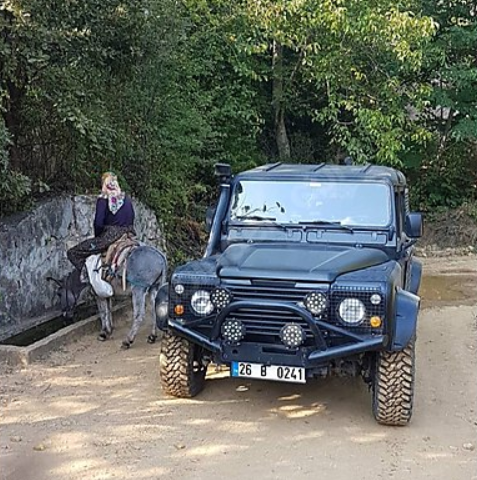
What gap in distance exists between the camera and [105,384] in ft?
20.5

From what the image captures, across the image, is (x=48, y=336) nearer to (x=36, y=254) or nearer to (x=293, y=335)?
(x=36, y=254)

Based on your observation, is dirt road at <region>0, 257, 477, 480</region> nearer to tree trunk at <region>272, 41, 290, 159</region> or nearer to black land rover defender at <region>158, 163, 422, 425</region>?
black land rover defender at <region>158, 163, 422, 425</region>

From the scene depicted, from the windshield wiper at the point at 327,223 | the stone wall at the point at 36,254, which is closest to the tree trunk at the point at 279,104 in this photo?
the stone wall at the point at 36,254

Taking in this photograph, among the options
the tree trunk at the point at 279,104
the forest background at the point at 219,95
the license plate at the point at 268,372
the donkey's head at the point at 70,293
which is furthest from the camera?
the tree trunk at the point at 279,104

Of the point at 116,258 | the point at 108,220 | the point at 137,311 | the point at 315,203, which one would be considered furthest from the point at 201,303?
the point at 108,220

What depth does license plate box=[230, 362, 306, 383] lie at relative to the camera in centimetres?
509

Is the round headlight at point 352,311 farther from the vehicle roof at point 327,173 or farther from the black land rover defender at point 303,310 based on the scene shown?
the vehicle roof at point 327,173

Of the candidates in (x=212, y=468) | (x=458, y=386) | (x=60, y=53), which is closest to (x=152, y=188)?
(x=60, y=53)

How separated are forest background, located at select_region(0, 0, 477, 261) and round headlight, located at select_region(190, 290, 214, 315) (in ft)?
9.15

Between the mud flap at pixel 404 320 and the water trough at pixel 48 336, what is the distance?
3.59m

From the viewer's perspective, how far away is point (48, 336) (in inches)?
295

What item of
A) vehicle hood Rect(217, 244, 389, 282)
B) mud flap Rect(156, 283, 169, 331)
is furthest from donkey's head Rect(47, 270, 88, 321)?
vehicle hood Rect(217, 244, 389, 282)

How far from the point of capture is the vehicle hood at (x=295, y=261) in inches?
205

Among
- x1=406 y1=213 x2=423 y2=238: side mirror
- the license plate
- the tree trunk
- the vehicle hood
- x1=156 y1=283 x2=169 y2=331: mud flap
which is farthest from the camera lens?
the tree trunk
